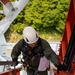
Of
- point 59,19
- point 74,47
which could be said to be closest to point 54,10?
point 59,19

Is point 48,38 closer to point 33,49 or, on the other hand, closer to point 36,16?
point 36,16

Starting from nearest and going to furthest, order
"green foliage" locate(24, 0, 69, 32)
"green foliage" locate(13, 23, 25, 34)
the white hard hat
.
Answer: the white hard hat
"green foliage" locate(24, 0, 69, 32)
"green foliage" locate(13, 23, 25, 34)

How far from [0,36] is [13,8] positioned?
1136 mm

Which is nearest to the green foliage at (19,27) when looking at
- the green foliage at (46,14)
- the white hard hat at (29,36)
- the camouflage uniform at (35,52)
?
the green foliage at (46,14)

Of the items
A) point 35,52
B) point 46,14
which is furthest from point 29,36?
point 46,14

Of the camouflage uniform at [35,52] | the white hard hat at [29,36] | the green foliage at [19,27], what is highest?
the white hard hat at [29,36]

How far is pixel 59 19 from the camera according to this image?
9.88m

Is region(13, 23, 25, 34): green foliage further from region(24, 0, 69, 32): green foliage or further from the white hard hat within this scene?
the white hard hat

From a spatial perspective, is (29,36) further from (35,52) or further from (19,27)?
(19,27)

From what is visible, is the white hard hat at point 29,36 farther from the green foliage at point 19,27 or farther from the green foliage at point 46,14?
the green foliage at point 19,27

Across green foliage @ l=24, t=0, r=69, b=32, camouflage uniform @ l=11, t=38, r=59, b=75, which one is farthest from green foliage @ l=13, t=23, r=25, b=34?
camouflage uniform @ l=11, t=38, r=59, b=75

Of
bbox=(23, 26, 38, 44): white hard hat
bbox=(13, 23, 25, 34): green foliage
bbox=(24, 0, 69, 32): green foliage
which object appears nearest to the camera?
bbox=(23, 26, 38, 44): white hard hat

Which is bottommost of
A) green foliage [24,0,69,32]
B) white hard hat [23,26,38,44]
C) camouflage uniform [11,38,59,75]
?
green foliage [24,0,69,32]

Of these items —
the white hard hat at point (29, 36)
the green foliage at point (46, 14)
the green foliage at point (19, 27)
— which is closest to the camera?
the white hard hat at point (29, 36)
